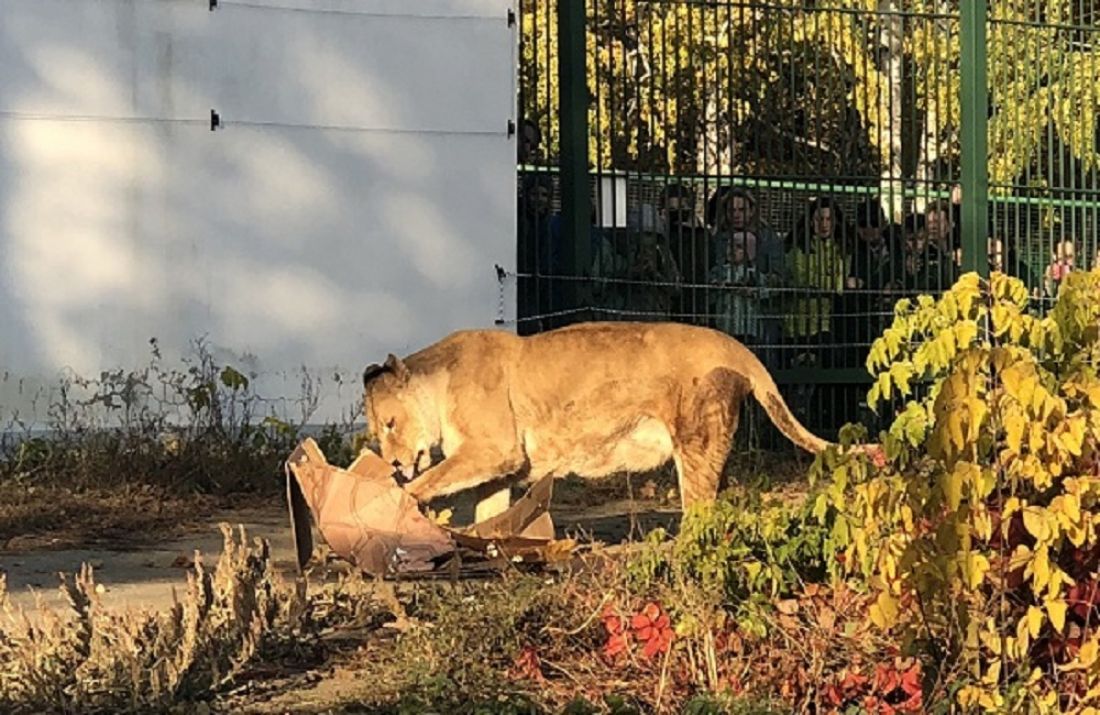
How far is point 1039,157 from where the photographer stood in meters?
14.8

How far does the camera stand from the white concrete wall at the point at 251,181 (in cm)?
1236

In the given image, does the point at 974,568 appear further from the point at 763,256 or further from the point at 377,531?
the point at 763,256

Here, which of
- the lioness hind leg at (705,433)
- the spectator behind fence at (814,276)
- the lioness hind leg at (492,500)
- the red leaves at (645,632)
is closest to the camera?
the red leaves at (645,632)

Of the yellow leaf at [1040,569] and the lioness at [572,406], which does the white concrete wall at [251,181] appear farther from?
the yellow leaf at [1040,569]

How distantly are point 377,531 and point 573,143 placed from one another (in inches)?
230

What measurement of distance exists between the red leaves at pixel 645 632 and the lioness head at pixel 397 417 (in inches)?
124

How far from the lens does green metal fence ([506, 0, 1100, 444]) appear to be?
13164mm

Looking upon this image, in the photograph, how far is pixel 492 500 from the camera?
9406 mm

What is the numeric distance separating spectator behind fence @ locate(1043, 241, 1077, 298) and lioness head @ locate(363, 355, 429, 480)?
7045mm

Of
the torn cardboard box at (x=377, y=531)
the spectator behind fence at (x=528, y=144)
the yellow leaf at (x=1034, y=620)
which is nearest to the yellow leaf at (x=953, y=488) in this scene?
the yellow leaf at (x=1034, y=620)

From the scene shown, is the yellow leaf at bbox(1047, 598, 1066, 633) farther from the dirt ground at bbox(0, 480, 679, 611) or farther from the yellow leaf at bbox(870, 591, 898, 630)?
the dirt ground at bbox(0, 480, 679, 611)

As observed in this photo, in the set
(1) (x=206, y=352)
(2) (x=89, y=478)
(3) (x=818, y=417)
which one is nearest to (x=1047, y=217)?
(3) (x=818, y=417)

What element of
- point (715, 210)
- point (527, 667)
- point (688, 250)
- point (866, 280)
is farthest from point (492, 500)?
point (866, 280)

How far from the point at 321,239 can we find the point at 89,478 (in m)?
2.94
